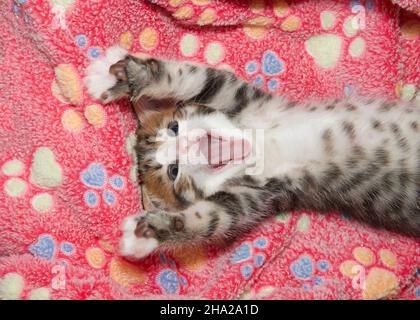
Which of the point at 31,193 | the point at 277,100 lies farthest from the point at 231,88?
the point at 31,193

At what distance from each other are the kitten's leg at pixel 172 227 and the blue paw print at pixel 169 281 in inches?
8.5

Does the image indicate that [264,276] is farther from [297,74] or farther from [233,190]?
[297,74]

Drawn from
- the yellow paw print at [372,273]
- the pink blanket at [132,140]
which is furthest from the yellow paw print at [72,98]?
the yellow paw print at [372,273]

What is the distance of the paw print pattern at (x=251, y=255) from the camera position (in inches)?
84.0

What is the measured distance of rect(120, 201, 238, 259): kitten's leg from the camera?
1801 millimetres

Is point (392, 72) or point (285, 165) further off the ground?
point (392, 72)

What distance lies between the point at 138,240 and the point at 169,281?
0.34 metres

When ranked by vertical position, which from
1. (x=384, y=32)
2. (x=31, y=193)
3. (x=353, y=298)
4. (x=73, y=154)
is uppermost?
(x=384, y=32)

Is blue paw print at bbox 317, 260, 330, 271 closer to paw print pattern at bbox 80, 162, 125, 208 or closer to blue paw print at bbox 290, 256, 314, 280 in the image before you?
blue paw print at bbox 290, 256, 314, 280

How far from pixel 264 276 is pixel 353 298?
1.14 feet

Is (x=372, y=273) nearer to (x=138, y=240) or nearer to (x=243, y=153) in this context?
(x=243, y=153)

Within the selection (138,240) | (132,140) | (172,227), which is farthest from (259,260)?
(132,140)

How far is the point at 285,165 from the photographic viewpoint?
196cm

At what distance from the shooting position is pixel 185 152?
6.16ft
